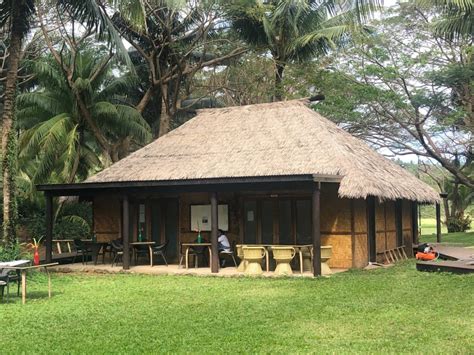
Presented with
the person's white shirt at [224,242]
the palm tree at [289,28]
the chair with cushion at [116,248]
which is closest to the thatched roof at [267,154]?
the person's white shirt at [224,242]

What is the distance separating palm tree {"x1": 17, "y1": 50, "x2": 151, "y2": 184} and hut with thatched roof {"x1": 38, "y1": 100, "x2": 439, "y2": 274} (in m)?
4.84

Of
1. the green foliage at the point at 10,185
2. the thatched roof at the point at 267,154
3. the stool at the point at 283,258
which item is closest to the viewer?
the stool at the point at 283,258

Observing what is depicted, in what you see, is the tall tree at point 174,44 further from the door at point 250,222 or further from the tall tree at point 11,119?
the door at point 250,222

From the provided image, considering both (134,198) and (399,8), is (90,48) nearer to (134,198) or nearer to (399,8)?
(134,198)

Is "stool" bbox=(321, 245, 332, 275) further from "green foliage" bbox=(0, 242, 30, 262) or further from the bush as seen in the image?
the bush

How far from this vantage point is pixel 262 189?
538 inches

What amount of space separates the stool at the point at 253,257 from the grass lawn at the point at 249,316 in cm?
90

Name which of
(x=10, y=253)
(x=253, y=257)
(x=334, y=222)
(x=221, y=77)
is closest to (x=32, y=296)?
(x=10, y=253)

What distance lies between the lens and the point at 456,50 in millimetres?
27141

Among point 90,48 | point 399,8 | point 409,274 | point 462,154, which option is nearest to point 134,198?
point 409,274

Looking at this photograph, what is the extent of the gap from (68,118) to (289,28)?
9012 mm

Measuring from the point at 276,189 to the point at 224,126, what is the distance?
441 centimetres

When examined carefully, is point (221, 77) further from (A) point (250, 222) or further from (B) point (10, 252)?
(B) point (10, 252)

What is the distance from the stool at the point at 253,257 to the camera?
1302 cm
